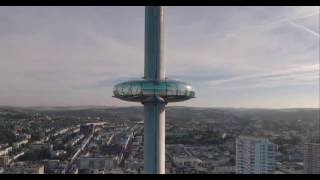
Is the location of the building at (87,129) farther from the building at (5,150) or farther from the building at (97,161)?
the building at (5,150)

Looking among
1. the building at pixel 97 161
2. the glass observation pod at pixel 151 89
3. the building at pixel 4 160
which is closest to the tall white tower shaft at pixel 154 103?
the glass observation pod at pixel 151 89

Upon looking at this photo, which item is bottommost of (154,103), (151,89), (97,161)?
(97,161)

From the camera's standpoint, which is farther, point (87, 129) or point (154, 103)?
point (87, 129)

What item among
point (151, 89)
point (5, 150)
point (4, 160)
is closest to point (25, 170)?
point (151, 89)

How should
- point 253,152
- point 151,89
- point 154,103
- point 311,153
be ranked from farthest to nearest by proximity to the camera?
point 253,152 < point 311,153 < point 154,103 < point 151,89

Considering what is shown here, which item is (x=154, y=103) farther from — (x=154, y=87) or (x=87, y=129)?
(x=87, y=129)
